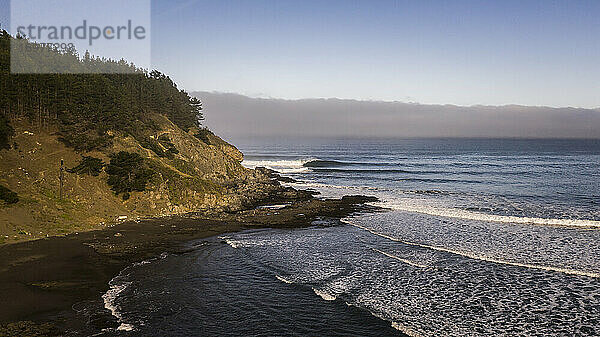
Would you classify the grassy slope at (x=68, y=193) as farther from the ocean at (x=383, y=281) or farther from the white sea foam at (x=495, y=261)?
the white sea foam at (x=495, y=261)

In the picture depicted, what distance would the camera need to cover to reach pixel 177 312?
43.9 feet

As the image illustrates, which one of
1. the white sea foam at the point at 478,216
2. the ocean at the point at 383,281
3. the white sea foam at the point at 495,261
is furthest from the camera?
the white sea foam at the point at 478,216

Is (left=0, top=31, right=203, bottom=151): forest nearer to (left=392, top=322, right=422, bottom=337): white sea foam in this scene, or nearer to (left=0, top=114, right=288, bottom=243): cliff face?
(left=0, top=114, right=288, bottom=243): cliff face

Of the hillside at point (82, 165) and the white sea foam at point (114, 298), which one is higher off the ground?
the hillside at point (82, 165)

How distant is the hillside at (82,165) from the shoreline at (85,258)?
2.30 meters

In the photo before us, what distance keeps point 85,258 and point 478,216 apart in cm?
2777

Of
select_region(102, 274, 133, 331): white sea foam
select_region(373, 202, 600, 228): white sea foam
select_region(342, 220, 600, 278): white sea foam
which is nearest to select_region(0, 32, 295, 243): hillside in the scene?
select_region(102, 274, 133, 331): white sea foam

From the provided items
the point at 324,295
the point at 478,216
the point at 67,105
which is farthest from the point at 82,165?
Result: the point at 478,216

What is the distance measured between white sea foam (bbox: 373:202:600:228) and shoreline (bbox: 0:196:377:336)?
5888mm

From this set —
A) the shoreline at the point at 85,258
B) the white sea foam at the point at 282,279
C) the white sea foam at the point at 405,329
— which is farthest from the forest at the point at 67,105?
the white sea foam at the point at 405,329

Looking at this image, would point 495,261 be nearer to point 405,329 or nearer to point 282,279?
point 405,329

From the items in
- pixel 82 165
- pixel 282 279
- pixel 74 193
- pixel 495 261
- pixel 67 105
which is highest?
pixel 67 105

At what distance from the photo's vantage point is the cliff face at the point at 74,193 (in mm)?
23797

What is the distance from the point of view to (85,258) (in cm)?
1888
